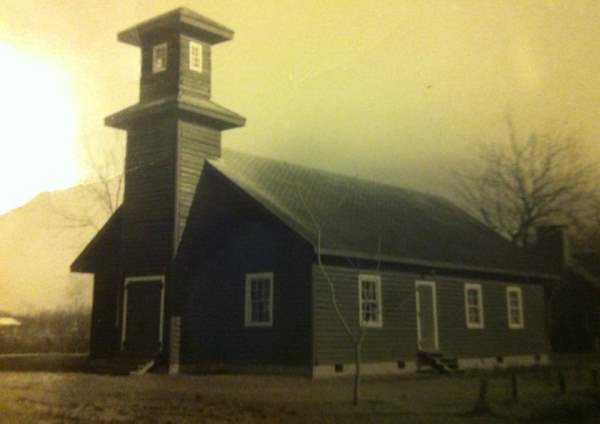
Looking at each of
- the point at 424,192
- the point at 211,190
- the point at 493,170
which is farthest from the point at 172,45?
the point at 493,170

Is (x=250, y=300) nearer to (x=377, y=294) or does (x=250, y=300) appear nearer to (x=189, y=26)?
(x=377, y=294)

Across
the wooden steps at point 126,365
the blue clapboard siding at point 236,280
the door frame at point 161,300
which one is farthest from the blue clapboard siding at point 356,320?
the wooden steps at point 126,365

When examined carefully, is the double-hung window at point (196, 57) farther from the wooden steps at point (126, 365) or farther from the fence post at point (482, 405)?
the fence post at point (482, 405)

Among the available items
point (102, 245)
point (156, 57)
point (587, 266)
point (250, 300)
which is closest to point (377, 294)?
point (250, 300)

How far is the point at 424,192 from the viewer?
101 ft

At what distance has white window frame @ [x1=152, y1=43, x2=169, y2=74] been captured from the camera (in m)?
21.7

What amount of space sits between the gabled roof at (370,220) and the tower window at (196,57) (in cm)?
283

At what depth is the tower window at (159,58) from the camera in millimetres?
21734

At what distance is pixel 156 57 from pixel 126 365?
30.4 feet

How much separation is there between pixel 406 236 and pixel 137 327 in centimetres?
872

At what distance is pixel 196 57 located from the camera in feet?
71.3

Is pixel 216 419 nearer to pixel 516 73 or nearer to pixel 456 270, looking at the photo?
pixel 516 73

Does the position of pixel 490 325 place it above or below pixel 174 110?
below

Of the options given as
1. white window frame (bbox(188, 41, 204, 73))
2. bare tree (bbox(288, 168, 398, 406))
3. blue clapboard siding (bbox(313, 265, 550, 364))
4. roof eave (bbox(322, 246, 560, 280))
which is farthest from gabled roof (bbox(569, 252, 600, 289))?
white window frame (bbox(188, 41, 204, 73))
